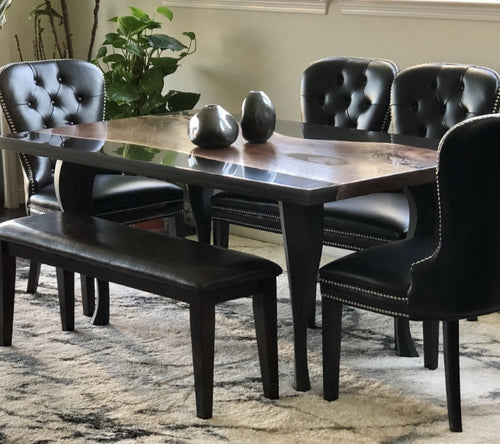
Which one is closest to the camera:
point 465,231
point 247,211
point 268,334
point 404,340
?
point 465,231

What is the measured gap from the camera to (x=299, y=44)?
4859 mm

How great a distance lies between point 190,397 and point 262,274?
1.49 feet

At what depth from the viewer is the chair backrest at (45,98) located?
4062 mm

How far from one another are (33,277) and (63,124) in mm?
643

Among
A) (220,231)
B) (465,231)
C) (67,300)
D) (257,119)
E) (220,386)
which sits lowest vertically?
(220,386)

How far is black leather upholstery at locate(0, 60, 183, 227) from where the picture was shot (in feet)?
13.1

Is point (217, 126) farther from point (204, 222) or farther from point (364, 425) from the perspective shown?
point (364, 425)

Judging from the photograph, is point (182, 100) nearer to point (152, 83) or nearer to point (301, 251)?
point (152, 83)

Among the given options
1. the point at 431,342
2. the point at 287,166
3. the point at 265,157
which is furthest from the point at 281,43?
the point at 431,342

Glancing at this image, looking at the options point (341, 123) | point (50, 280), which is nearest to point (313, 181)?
point (341, 123)

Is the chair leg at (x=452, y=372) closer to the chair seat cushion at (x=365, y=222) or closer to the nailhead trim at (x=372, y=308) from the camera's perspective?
the nailhead trim at (x=372, y=308)

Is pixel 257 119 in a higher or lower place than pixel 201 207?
higher

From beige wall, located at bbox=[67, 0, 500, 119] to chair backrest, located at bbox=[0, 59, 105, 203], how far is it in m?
0.98

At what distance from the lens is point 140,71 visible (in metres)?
5.09
